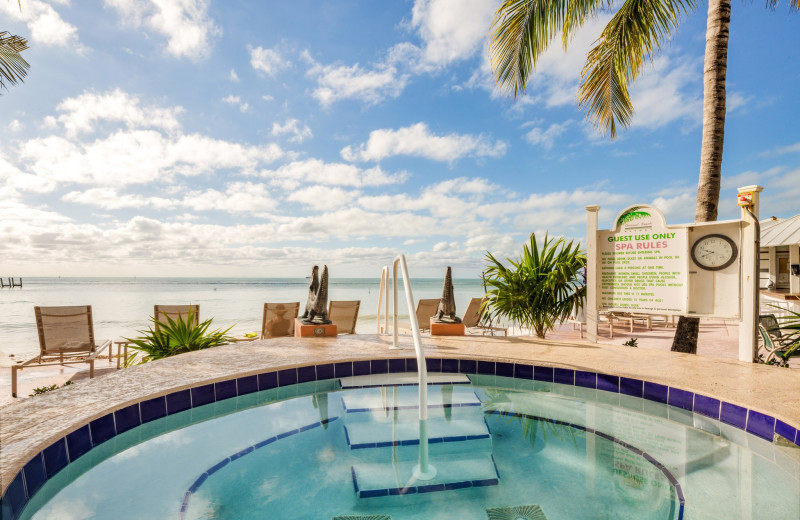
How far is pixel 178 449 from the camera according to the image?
3.01 metres

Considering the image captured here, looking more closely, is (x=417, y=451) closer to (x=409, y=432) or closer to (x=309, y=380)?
(x=409, y=432)

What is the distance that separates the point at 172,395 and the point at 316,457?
1.58m

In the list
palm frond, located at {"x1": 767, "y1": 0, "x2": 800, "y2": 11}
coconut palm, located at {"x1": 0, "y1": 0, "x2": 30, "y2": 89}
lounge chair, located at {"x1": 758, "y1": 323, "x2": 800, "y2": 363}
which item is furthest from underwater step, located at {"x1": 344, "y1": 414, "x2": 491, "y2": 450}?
coconut palm, located at {"x1": 0, "y1": 0, "x2": 30, "y2": 89}

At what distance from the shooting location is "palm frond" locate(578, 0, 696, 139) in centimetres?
615

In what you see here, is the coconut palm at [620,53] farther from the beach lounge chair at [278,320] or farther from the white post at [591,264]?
the beach lounge chair at [278,320]

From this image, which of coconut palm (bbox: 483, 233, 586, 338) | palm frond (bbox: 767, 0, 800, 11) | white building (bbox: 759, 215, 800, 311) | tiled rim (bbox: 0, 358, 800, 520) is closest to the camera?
tiled rim (bbox: 0, 358, 800, 520)

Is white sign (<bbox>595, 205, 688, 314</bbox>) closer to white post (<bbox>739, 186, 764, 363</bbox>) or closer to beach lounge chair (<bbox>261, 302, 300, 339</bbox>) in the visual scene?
white post (<bbox>739, 186, 764, 363</bbox>)

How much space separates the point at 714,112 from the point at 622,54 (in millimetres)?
1824

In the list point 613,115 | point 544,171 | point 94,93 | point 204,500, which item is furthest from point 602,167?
point 204,500

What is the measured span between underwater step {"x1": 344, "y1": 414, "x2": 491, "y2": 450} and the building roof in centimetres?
1361

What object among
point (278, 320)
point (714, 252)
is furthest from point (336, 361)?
point (714, 252)

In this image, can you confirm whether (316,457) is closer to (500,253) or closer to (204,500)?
(204,500)

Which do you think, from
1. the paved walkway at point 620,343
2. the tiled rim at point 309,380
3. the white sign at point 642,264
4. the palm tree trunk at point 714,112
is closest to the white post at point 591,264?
the white sign at point 642,264

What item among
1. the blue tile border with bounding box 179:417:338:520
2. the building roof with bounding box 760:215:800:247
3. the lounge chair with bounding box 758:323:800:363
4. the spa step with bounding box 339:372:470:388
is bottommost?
the blue tile border with bounding box 179:417:338:520
